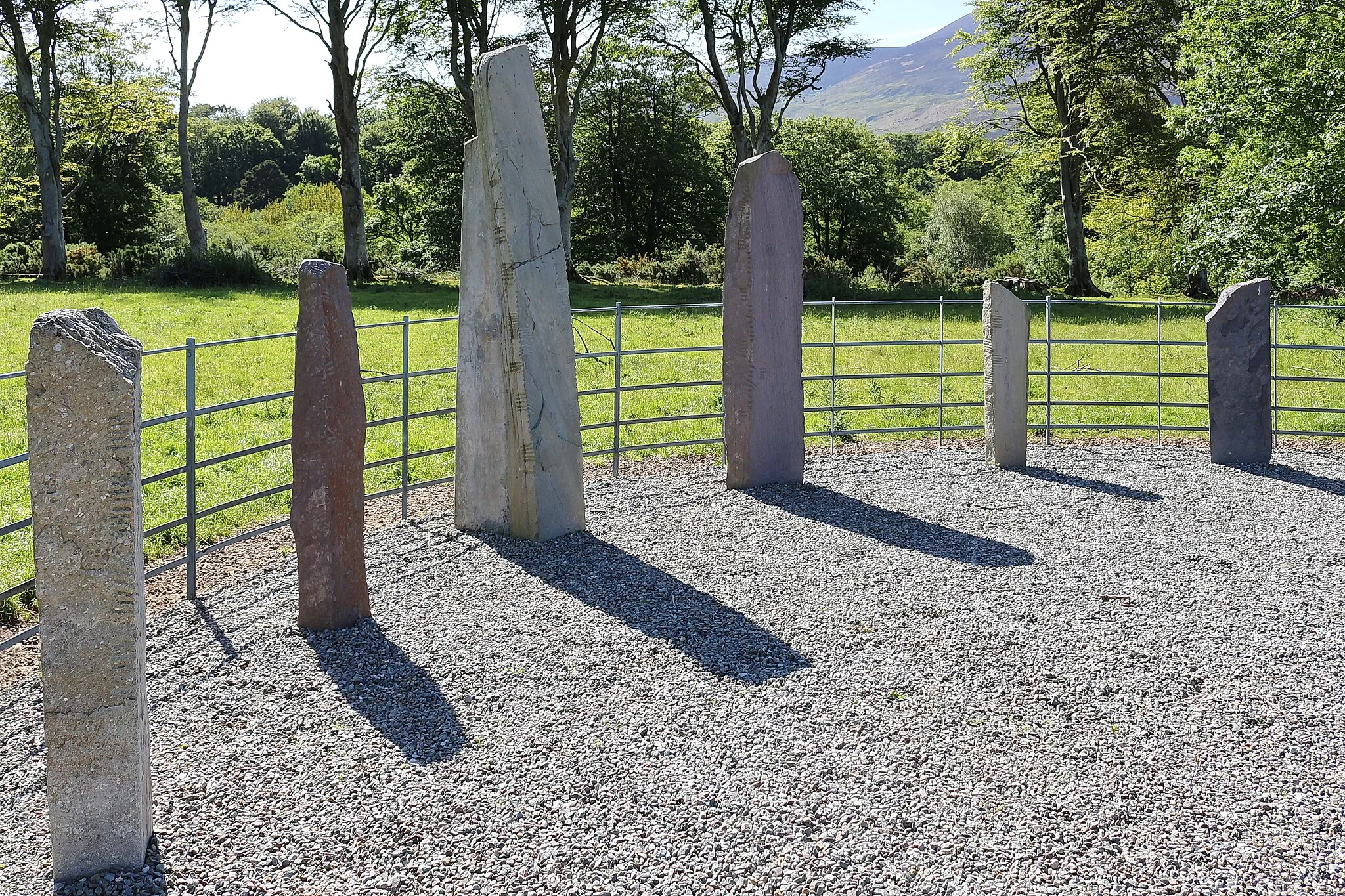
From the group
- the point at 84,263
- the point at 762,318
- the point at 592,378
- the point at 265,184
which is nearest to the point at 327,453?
the point at 762,318

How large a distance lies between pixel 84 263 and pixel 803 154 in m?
23.3

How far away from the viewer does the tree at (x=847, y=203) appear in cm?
3562

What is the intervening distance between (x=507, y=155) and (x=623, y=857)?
476 cm

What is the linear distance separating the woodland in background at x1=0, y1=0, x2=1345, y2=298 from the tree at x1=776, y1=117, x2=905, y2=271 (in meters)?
0.09

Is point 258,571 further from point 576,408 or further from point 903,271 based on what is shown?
point 903,271

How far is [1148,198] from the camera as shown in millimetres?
25422

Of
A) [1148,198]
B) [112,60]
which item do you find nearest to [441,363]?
[1148,198]

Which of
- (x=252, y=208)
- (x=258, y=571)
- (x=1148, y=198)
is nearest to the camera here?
(x=258, y=571)

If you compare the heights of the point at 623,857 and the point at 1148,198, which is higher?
the point at 1148,198

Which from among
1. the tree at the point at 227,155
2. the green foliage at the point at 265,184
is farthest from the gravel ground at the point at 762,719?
the green foliage at the point at 265,184

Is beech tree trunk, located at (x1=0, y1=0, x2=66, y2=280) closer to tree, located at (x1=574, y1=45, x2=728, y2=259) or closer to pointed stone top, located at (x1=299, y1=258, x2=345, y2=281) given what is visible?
tree, located at (x1=574, y1=45, x2=728, y2=259)

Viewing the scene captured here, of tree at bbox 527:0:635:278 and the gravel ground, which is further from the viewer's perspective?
tree at bbox 527:0:635:278

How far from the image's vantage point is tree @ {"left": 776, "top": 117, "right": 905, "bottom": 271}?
117ft

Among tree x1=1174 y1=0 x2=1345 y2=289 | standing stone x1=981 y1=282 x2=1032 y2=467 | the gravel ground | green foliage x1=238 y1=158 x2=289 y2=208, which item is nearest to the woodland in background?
tree x1=1174 y1=0 x2=1345 y2=289
